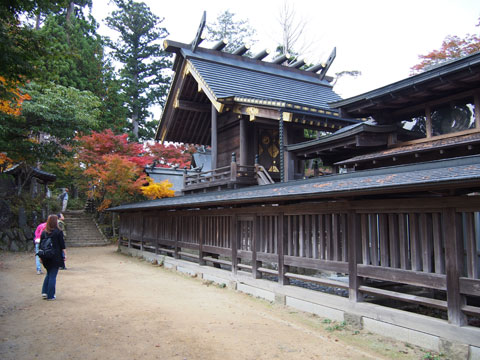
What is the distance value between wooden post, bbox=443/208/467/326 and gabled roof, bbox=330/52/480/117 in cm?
445

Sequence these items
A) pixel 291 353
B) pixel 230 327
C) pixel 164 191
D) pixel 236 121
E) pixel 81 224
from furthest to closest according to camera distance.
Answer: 1. pixel 81 224
2. pixel 164 191
3. pixel 236 121
4. pixel 230 327
5. pixel 291 353

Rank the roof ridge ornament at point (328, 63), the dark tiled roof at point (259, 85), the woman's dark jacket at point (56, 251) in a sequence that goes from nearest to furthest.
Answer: the woman's dark jacket at point (56, 251) < the dark tiled roof at point (259, 85) < the roof ridge ornament at point (328, 63)

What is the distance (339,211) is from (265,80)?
1374 centimetres

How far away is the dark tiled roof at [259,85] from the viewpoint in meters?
16.2

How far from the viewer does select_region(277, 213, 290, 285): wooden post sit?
7.89m

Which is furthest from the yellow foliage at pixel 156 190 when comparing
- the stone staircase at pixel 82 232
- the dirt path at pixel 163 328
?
the dirt path at pixel 163 328

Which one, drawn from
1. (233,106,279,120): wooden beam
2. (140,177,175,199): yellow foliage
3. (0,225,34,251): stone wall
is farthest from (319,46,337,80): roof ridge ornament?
(0,225,34,251): stone wall

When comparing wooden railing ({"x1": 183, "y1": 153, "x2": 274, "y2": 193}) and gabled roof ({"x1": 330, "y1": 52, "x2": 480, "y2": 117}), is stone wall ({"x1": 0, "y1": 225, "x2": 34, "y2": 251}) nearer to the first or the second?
wooden railing ({"x1": 183, "y1": 153, "x2": 274, "y2": 193})

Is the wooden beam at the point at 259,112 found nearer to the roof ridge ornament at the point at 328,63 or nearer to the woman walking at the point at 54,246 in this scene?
the woman walking at the point at 54,246

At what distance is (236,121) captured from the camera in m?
16.8

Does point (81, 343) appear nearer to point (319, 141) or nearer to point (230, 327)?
point (230, 327)

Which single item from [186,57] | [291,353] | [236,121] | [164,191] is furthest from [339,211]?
[164,191]

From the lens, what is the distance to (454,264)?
4777mm

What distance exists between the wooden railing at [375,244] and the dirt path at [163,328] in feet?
3.12
